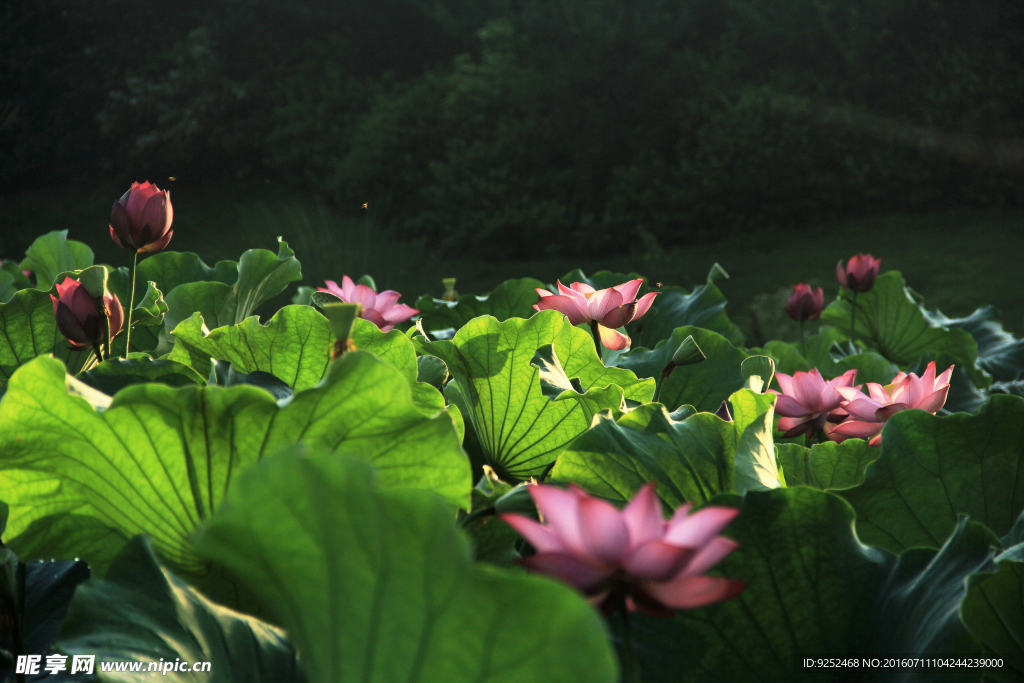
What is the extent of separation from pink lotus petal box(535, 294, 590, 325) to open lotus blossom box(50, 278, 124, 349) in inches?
19.6

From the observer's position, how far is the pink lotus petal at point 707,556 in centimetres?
37

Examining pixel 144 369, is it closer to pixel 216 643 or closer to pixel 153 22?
pixel 216 643

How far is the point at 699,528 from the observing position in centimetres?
38

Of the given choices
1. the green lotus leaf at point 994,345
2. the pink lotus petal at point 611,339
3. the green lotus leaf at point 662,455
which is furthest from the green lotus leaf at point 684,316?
the green lotus leaf at point 662,455

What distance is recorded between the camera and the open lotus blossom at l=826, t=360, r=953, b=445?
81 cm

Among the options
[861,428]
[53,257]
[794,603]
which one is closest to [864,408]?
[861,428]

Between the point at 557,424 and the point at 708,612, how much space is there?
30cm

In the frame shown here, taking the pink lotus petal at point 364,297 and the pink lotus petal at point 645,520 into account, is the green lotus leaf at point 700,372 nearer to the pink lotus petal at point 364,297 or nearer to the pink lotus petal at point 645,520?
the pink lotus petal at point 364,297

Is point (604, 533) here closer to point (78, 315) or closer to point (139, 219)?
point (78, 315)

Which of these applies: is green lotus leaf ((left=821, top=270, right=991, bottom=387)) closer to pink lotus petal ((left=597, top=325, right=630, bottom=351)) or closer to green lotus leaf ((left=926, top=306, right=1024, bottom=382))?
green lotus leaf ((left=926, top=306, right=1024, bottom=382))

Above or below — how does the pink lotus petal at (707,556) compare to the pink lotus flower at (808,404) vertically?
above

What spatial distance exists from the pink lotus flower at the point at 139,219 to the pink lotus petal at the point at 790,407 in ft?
2.56

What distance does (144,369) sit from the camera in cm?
63

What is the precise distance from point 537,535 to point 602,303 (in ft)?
1.93
